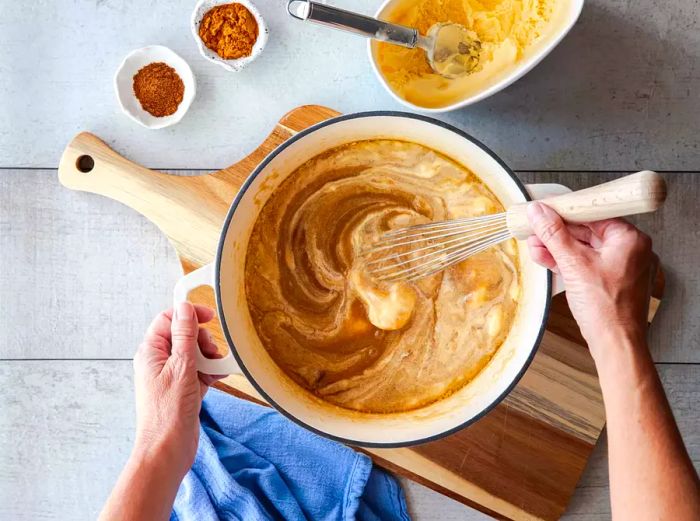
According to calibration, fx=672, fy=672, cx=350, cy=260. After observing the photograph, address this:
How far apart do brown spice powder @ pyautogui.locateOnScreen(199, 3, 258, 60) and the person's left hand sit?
1.69 ft

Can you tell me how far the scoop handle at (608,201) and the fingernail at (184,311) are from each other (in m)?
0.48

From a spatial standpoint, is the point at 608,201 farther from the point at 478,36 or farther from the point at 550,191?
the point at 478,36

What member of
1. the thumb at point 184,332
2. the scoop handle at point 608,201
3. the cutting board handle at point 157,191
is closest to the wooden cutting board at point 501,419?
the cutting board handle at point 157,191

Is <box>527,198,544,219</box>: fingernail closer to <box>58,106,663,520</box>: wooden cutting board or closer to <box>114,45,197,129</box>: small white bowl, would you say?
<box>58,106,663,520</box>: wooden cutting board

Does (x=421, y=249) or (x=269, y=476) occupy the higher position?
(x=421, y=249)

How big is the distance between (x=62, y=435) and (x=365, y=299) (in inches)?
26.9

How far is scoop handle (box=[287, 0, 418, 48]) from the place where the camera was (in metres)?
1.05

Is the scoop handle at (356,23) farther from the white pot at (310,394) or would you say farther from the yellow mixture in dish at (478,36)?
the white pot at (310,394)

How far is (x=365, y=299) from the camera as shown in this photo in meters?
1.14

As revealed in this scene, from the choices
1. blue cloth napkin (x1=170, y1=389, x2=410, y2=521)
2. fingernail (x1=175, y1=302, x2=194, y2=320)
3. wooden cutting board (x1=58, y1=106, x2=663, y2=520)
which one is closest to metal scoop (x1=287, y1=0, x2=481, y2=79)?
wooden cutting board (x1=58, y1=106, x2=663, y2=520)

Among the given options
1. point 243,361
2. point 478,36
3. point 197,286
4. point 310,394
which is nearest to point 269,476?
point 310,394

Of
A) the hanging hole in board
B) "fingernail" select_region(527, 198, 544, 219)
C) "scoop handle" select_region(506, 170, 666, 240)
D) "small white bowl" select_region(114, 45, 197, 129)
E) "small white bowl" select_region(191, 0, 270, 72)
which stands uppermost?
"scoop handle" select_region(506, 170, 666, 240)

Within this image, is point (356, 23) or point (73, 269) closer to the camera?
point (356, 23)

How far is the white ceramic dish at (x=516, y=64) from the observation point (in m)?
1.08
